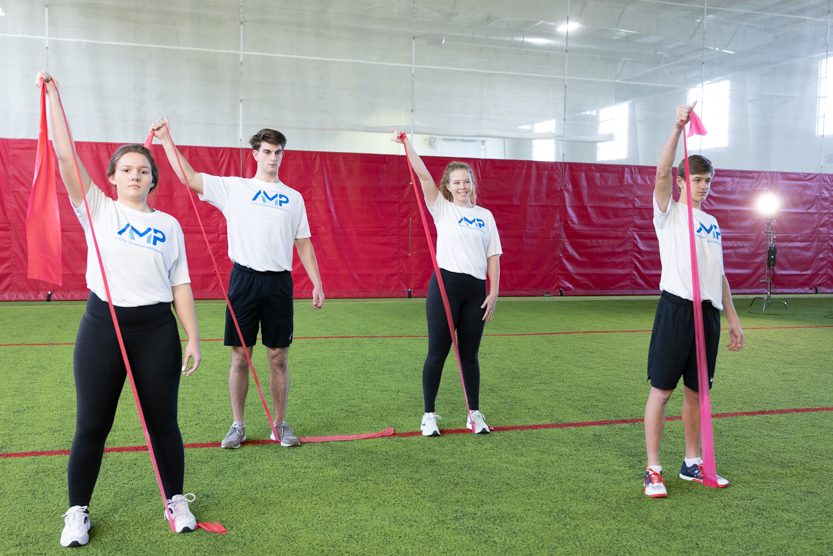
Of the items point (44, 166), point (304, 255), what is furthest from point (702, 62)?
point (44, 166)

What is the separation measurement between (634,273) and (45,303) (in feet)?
29.3

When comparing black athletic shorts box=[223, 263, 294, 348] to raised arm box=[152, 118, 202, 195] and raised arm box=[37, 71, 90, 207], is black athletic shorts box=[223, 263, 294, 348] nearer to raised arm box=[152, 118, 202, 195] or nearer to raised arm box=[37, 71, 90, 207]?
raised arm box=[152, 118, 202, 195]

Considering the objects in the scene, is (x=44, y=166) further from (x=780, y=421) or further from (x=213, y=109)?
(x=213, y=109)

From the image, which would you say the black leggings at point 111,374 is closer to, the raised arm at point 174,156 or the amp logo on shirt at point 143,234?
the amp logo on shirt at point 143,234

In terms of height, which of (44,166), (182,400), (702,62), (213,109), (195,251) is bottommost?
(182,400)

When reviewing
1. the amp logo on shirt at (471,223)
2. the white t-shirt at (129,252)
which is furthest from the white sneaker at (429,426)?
the white t-shirt at (129,252)

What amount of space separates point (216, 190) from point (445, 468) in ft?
5.80

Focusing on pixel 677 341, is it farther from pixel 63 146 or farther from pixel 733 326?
pixel 63 146

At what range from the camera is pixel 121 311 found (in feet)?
7.50

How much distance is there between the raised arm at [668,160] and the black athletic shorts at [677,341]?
42 centimetres

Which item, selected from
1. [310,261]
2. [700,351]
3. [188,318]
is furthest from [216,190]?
[700,351]

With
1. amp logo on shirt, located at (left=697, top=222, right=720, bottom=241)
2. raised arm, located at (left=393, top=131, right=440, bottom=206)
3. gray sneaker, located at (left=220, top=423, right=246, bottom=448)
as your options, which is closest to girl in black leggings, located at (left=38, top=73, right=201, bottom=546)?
gray sneaker, located at (left=220, top=423, right=246, bottom=448)

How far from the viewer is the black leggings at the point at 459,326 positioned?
11.9 feet

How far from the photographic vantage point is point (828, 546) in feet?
7.94
